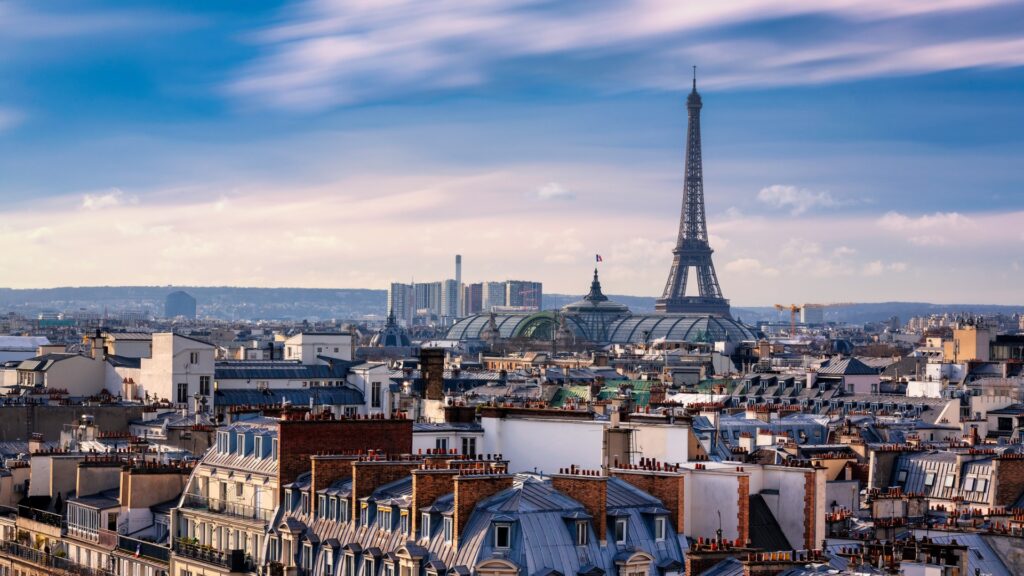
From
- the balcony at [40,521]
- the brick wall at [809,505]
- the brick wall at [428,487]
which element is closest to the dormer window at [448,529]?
the brick wall at [428,487]

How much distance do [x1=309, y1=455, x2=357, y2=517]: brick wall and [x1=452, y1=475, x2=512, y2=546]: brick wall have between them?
5.34 m

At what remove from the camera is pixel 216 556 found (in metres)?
38.3

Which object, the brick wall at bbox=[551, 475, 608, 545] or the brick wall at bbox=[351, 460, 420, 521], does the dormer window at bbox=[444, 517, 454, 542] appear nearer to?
the brick wall at bbox=[551, 475, 608, 545]

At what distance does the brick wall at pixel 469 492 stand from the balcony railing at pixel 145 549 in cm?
1159

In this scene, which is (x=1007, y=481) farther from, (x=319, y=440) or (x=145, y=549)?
(x=145, y=549)

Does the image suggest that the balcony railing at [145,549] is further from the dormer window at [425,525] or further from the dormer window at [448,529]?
the dormer window at [448,529]

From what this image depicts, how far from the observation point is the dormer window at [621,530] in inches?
1251

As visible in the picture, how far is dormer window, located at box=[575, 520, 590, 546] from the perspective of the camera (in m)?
31.0

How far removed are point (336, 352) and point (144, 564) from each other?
6575cm

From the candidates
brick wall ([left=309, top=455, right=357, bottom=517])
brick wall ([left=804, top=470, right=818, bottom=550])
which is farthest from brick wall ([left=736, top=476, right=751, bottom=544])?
brick wall ([left=309, top=455, right=357, bottom=517])

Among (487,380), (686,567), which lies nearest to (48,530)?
(686,567)

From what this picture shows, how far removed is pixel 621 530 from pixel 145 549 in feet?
47.3

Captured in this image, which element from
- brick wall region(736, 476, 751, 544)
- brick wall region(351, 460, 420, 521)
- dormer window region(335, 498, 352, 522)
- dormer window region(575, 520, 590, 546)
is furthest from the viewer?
dormer window region(335, 498, 352, 522)

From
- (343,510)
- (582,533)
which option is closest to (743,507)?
(582,533)
